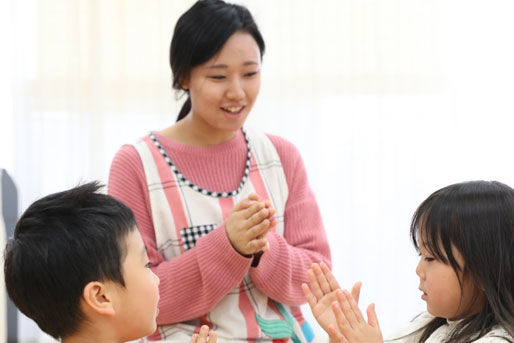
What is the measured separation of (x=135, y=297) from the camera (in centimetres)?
141

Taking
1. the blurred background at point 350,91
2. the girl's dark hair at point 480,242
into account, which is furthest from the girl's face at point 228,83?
the blurred background at point 350,91

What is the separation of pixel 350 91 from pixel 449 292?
151 cm

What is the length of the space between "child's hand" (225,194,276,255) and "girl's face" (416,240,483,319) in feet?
1.17

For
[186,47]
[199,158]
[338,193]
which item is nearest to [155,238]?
[199,158]

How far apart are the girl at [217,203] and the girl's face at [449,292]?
364 millimetres

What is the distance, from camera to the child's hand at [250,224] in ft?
5.53

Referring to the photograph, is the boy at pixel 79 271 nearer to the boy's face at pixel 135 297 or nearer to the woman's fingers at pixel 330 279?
the boy's face at pixel 135 297

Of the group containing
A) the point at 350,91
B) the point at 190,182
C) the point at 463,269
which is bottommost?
the point at 463,269

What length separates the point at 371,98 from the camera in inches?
117

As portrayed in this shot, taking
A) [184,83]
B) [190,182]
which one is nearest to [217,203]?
[190,182]

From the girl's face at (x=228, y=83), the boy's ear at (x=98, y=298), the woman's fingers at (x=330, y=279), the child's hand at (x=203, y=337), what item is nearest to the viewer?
the boy's ear at (x=98, y=298)

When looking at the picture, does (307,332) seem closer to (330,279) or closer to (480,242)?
(330,279)

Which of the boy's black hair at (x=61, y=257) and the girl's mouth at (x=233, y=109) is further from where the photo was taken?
the girl's mouth at (x=233, y=109)

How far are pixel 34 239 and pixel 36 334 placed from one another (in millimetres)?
1854
